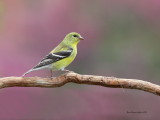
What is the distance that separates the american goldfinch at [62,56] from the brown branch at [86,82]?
33cm

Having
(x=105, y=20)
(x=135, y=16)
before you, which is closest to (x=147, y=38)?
(x=135, y=16)

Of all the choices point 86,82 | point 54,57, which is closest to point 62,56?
point 54,57

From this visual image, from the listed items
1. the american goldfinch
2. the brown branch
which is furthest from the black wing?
the brown branch

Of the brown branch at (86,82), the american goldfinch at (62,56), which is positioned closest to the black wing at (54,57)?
the american goldfinch at (62,56)

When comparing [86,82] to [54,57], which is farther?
[54,57]

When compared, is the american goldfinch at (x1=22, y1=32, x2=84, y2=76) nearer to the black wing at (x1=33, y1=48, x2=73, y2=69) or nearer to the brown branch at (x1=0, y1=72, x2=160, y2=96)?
the black wing at (x1=33, y1=48, x2=73, y2=69)

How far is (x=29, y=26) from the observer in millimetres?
6047

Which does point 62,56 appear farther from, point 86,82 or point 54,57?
point 86,82

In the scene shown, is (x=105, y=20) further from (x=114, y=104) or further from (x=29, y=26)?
(x=114, y=104)

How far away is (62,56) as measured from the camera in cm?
360

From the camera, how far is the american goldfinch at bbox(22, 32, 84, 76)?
348cm

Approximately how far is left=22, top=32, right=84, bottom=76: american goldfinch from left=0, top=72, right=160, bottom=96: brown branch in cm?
33

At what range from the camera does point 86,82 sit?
2.92m

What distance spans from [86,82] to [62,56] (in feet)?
2.34
